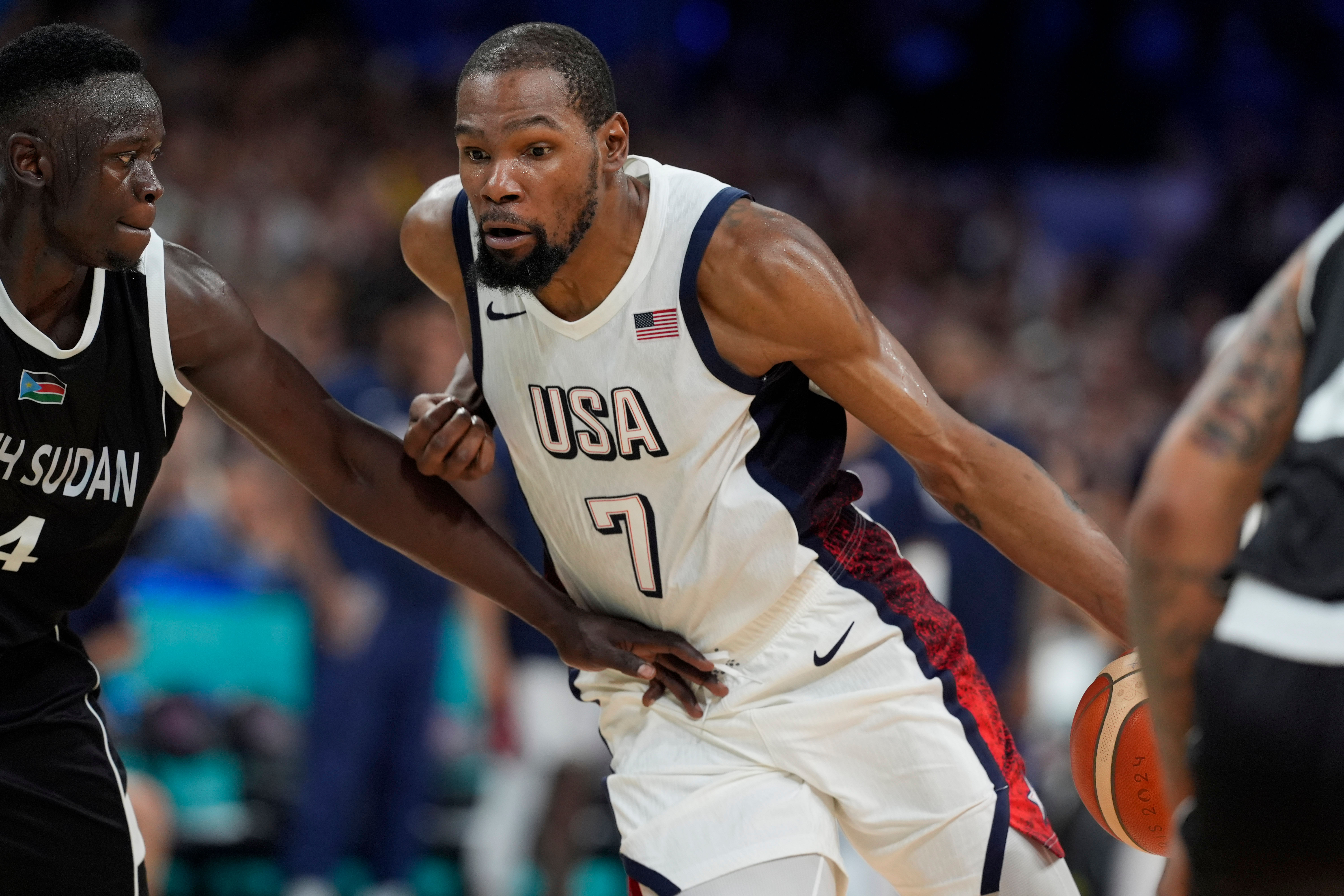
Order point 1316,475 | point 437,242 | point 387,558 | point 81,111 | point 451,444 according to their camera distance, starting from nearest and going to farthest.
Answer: point 1316,475 → point 81,111 → point 451,444 → point 437,242 → point 387,558

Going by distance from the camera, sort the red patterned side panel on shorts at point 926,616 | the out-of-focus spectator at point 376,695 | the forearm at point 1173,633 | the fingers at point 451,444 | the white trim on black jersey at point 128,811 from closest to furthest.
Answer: the forearm at point 1173,633, the white trim on black jersey at point 128,811, the red patterned side panel on shorts at point 926,616, the fingers at point 451,444, the out-of-focus spectator at point 376,695

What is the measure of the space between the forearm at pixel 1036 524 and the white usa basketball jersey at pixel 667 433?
1.09 ft

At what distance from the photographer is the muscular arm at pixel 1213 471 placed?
Answer: 2.11 meters

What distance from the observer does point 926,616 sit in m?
3.40

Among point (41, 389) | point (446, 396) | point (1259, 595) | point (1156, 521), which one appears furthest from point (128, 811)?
point (1259, 595)

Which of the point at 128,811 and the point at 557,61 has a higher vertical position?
the point at 557,61

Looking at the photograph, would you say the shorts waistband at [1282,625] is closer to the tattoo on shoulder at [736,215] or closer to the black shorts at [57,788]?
the tattoo on shoulder at [736,215]

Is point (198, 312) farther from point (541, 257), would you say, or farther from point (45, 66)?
point (541, 257)

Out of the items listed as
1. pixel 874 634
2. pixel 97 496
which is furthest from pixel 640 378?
pixel 97 496

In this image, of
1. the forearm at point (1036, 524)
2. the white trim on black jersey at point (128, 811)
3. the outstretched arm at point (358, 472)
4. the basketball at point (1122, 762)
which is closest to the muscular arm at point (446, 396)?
the outstretched arm at point (358, 472)

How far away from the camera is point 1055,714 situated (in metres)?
8.14

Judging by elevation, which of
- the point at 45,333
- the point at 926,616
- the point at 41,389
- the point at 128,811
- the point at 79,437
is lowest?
the point at 128,811

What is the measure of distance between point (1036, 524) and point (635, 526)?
84 centimetres

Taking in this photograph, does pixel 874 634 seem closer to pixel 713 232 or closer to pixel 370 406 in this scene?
pixel 713 232
